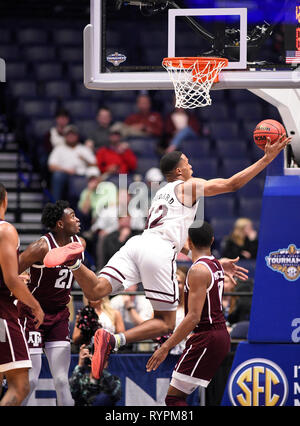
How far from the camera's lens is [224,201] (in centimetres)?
1379

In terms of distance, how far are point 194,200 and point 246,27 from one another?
5.70ft

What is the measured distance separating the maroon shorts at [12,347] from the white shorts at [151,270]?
0.90 meters

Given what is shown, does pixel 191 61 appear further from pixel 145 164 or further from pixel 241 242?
pixel 145 164

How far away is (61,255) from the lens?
267 inches

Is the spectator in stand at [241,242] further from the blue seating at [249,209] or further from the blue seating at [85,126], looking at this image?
the blue seating at [85,126]

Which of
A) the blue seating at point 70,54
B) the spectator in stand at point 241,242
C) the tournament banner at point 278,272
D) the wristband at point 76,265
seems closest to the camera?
the wristband at point 76,265

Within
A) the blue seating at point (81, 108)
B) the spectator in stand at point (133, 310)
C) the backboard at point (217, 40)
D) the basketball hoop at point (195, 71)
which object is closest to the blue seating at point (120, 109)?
the blue seating at point (81, 108)

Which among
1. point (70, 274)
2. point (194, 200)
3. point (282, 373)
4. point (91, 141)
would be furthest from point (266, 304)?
point (91, 141)

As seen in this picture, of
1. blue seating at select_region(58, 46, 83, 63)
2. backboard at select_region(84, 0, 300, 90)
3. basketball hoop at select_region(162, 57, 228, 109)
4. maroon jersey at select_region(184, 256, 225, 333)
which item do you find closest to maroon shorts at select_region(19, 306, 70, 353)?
maroon jersey at select_region(184, 256, 225, 333)

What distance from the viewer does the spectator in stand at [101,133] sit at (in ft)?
44.7

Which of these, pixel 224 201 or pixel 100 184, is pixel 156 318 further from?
pixel 224 201

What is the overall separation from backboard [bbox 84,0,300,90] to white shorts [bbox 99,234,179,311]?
4.63 feet

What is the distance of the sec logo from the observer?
7805mm

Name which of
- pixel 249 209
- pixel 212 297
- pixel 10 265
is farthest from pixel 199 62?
pixel 249 209
